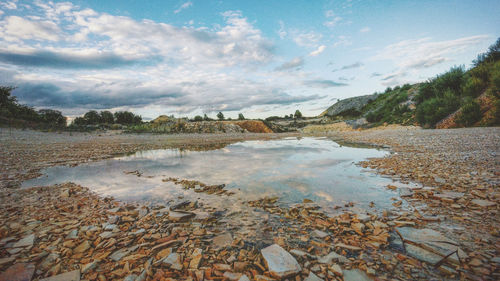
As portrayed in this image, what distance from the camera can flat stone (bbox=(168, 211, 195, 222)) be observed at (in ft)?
7.79

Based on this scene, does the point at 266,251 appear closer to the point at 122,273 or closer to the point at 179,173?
the point at 122,273

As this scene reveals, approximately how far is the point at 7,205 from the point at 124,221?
206cm

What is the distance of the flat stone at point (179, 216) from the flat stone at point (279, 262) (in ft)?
3.78

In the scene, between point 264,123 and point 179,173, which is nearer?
point 179,173

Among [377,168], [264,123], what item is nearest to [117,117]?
[264,123]

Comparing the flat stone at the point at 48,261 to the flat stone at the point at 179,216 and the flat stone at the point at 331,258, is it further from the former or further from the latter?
the flat stone at the point at 331,258

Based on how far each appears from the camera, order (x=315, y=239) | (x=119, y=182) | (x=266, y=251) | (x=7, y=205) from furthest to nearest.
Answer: (x=119, y=182), (x=7, y=205), (x=315, y=239), (x=266, y=251)

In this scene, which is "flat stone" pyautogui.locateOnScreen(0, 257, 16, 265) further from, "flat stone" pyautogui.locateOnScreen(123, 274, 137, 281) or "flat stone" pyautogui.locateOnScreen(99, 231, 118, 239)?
"flat stone" pyautogui.locateOnScreen(123, 274, 137, 281)

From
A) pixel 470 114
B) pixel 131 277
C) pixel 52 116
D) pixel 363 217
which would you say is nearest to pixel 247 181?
pixel 363 217

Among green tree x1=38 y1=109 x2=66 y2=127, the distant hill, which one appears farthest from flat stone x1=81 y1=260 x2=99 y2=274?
green tree x1=38 y1=109 x2=66 y2=127

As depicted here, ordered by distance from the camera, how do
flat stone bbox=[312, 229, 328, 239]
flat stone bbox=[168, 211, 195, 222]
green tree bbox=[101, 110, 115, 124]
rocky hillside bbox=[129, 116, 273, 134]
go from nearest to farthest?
flat stone bbox=[312, 229, 328, 239] → flat stone bbox=[168, 211, 195, 222] → rocky hillside bbox=[129, 116, 273, 134] → green tree bbox=[101, 110, 115, 124]

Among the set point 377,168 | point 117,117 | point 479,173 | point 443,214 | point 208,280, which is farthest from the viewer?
point 117,117

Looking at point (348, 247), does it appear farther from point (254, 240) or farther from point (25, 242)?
point (25, 242)

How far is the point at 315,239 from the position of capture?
6.29ft
